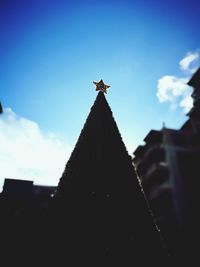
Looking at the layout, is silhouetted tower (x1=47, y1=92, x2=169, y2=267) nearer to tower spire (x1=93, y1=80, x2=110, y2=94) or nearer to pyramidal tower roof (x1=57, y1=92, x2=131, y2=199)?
pyramidal tower roof (x1=57, y1=92, x2=131, y2=199)

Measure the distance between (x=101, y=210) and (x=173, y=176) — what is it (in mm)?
26762

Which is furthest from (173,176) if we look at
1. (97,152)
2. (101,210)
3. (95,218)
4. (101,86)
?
(95,218)

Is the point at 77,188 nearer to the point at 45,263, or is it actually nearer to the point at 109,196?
the point at 109,196

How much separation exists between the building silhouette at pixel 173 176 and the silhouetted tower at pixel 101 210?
2100cm

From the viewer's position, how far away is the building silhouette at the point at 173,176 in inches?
1045

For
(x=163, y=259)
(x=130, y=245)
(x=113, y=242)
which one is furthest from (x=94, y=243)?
(x=163, y=259)

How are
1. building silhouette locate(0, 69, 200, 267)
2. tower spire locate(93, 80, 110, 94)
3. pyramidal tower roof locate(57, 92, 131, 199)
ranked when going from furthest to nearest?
tower spire locate(93, 80, 110, 94), pyramidal tower roof locate(57, 92, 131, 199), building silhouette locate(0, 69, 200, 267)

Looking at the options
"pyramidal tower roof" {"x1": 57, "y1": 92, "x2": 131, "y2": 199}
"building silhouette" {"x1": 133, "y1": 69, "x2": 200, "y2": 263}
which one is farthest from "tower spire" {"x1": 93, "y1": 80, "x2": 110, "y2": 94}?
"building silhouette" {"x1": 133, "y1": 69, "x2": 200, "y2": 263}

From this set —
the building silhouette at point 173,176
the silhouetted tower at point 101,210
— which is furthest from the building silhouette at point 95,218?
the building silhouette at point 173,176

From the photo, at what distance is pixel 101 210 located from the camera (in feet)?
12.3

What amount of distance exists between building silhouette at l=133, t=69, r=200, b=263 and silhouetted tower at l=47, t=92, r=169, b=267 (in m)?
21.0

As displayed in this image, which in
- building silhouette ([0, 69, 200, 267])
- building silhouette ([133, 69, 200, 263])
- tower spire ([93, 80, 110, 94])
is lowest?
building silhouette ([0, 69, 200, 267])

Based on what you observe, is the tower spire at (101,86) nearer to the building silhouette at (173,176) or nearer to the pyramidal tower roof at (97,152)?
the pyramidal tower roof at (97,152)

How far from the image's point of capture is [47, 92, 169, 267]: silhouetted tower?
11.0 feet
